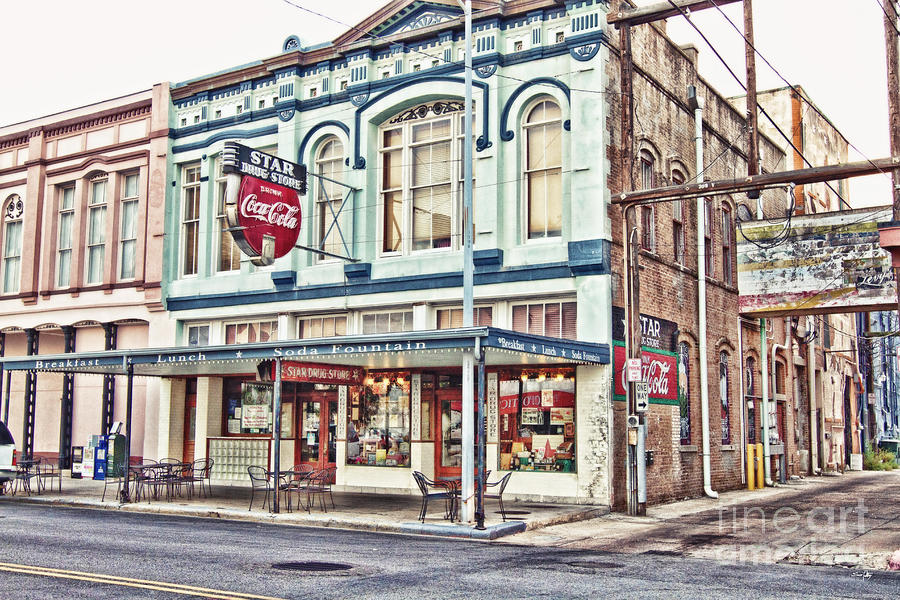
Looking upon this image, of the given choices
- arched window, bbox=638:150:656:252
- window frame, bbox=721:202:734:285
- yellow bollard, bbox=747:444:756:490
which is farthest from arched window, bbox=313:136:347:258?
yellow bollard, bbox=747:444:756:490

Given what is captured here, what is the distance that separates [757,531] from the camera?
50.0 feet

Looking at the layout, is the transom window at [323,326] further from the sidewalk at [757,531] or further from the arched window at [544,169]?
the sidewalk at [757,531]

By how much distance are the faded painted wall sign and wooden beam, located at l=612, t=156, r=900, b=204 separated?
A: 22.4ft

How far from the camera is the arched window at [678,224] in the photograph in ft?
74.4

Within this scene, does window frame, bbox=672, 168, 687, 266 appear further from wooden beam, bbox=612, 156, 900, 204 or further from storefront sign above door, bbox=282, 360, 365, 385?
storefront sign above door, bbox=282, 360, 365, 385

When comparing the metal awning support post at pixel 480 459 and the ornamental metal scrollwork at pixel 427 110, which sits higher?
the ornamental metal scrollwork at pixel 427 110

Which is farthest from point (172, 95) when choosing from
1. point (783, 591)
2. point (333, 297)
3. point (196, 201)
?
point (783, 591)

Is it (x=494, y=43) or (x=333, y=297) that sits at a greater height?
(x=494, y=43)

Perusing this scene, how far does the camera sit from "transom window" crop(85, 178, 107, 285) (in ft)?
88.9

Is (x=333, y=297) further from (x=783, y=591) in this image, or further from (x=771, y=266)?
(x=783, y=591)

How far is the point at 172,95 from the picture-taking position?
1016 inches

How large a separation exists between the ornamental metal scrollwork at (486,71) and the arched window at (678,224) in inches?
206

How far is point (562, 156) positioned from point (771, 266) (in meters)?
7.70

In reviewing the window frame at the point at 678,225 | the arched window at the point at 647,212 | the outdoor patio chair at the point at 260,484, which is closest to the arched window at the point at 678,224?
the window frame at the point at 678,225
